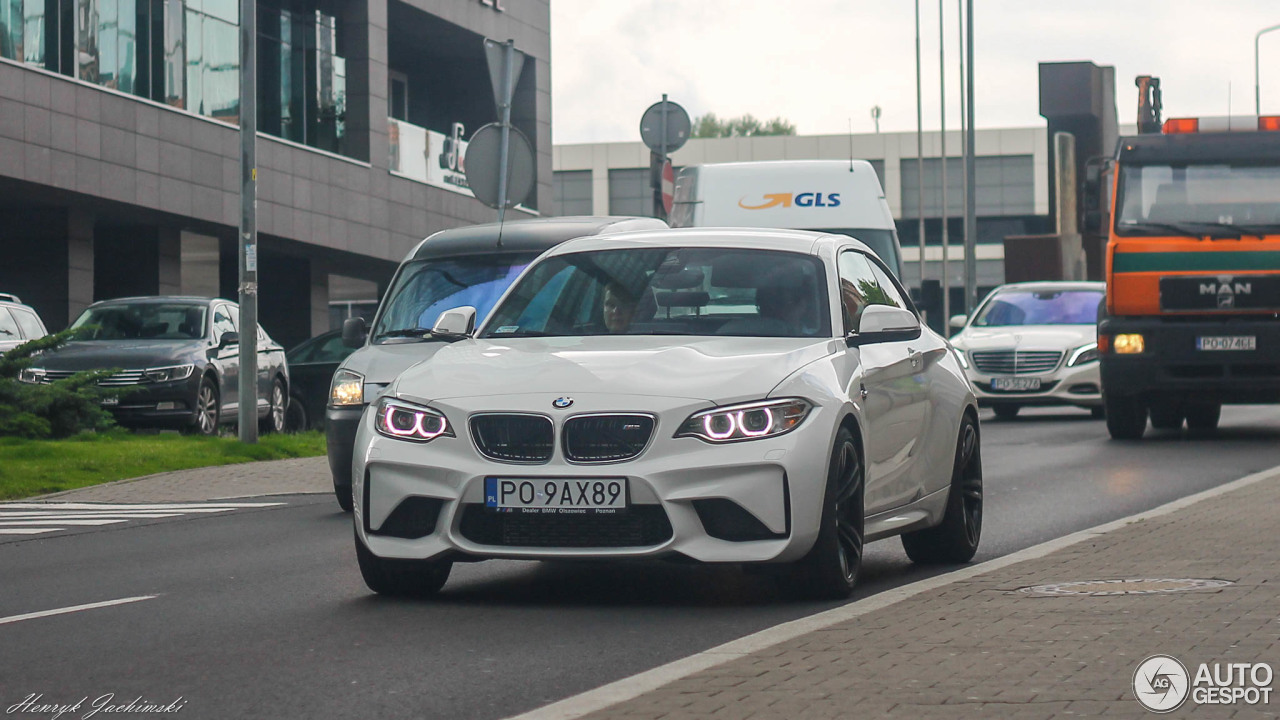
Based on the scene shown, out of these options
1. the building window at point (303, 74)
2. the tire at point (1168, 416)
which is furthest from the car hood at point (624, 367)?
the building window at point (303, 74)

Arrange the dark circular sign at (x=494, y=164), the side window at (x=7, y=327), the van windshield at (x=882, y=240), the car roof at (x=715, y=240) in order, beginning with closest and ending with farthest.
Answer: the car roof at (x=715, y=240) < the dark circular sign at (x=494, y=164) < the van windshield at (x=882, y=240) < the side window at (x=7, y=327)

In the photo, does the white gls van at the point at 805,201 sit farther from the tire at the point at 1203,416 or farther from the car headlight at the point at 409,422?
the car headlight at the point at 409,422

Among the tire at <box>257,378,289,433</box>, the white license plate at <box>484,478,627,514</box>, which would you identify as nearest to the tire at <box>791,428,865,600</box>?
the white license plate at <box>484,478,627,514</box>

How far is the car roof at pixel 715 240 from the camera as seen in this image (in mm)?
9039

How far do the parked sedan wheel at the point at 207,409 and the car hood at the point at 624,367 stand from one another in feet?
45.8

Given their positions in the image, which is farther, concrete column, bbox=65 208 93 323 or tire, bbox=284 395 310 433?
concrete column, bbox=65 208 93 323

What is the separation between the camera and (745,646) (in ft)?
21.3

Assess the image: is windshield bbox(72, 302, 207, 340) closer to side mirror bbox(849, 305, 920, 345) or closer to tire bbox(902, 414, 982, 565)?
tire bbox(902, 414, 982, 565)

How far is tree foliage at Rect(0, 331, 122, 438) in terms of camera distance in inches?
687

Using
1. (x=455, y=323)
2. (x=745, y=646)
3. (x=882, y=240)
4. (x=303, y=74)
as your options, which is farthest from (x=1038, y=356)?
(x=303, y=74)

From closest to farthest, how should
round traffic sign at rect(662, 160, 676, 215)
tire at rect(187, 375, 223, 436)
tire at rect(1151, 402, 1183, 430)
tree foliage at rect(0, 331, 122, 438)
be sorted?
1. tree foliage at rect(0, 331, 122, 438)
2. round traffic sign at rect(662, 160, 676, 215)
3. tire at rect(1151, 402, 1183, 430)
4. tire at rect(187, 375, 223, 436)

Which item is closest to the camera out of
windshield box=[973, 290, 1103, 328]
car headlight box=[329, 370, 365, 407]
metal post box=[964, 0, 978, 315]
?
car headlight box=[329, 370, 365, 407]

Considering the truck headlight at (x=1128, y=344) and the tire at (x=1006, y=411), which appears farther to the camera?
the tire at (x=1006, y=411)

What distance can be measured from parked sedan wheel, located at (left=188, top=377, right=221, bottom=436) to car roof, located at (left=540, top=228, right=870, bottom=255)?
13215mm
